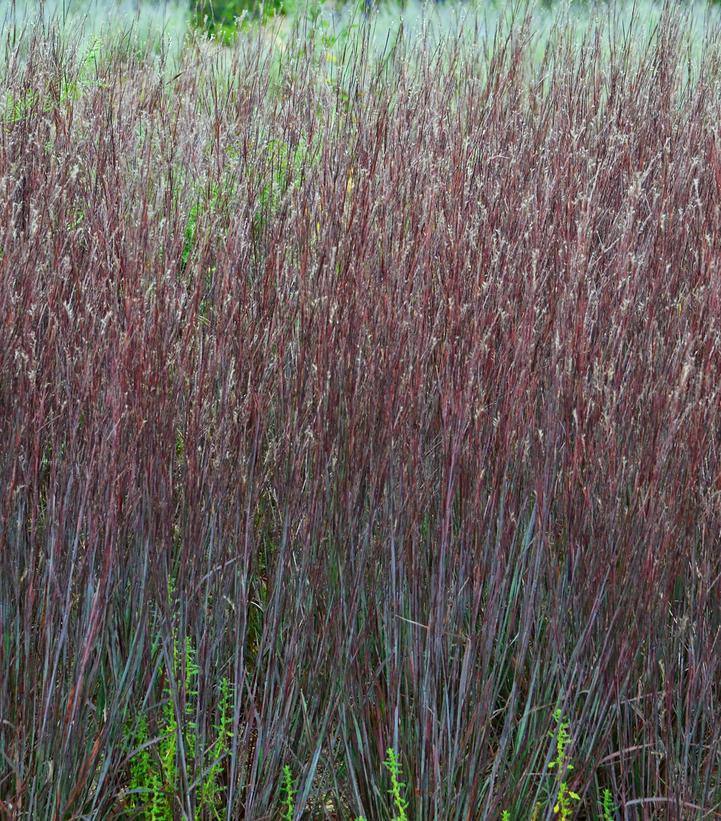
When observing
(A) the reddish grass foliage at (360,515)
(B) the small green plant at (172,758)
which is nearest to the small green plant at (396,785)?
(A) the reddish grass foliage at (360,515)

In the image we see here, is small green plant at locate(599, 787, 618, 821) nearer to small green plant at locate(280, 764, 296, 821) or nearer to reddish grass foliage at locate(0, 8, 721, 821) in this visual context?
reddish grass foliage at locate(0, 8, 721, 821)

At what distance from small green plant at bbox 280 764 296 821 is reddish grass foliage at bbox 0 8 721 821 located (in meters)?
0.04

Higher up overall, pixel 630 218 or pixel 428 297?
pixel 630 218

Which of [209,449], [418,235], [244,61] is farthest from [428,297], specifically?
[244,61]

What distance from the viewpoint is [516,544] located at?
2086 mm

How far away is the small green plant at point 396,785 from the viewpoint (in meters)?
1.79

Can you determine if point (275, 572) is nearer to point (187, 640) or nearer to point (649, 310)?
point (187, 640)

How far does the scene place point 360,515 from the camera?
207 cm

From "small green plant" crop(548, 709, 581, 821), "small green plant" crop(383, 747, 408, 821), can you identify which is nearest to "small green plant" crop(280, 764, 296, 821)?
"small green plant" crop(383, 747, 408, 821)

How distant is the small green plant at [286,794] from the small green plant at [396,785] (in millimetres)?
196

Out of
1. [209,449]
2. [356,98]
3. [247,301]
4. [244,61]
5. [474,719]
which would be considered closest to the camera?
[474,719]

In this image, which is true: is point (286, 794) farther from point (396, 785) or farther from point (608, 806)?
point (608, 806)

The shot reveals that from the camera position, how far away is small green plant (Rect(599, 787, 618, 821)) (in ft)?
6.06

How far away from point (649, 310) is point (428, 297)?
1.68 ft
